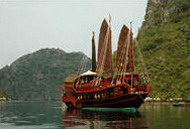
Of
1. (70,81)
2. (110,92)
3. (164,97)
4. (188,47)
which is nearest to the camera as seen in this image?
(110,92)

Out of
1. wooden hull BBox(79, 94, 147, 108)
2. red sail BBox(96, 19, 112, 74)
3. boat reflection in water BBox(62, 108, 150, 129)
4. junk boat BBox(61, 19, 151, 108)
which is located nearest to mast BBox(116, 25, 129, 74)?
junk boat BBox(61, 19, 151, 108)

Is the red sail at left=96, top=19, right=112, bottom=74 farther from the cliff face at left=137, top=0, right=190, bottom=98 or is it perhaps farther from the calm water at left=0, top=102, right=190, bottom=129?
the cliff face at left=137, top=0, right=190, bottom=98

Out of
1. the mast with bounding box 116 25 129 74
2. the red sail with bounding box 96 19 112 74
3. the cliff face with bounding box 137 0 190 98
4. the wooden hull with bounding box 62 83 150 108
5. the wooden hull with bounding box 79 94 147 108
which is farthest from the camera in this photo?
the cliff face with bounding box 137 0 190 98

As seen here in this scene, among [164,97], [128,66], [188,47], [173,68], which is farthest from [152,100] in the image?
[128,66]

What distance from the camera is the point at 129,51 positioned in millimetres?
77688

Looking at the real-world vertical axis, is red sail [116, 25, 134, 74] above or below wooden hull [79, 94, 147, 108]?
above

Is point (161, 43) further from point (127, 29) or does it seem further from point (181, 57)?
point (127, 29)

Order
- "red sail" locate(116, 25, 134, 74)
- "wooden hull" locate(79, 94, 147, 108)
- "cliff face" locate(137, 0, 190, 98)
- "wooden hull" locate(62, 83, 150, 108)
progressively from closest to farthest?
1. "wooden hull" locate(79, 94, 147, 108)
2. "wooden hull" locate(62, 83, 150, 108)
3. "red sail" locate(116, 25, 134, 74)
4. "cliff face" locate(137, 0, 190, 98)

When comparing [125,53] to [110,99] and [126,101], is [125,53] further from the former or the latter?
[126,101]

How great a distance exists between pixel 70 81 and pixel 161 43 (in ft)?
363

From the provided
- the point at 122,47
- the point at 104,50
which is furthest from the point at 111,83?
→ the point at 104,50

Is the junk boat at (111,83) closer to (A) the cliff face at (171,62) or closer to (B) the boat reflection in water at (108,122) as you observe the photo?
(B) the boat reflection in water at (108,122)

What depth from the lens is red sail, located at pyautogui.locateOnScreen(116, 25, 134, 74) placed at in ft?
254

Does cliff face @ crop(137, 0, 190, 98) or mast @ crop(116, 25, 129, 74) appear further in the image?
cliff face @ crop(137, 0, 190, 98)
